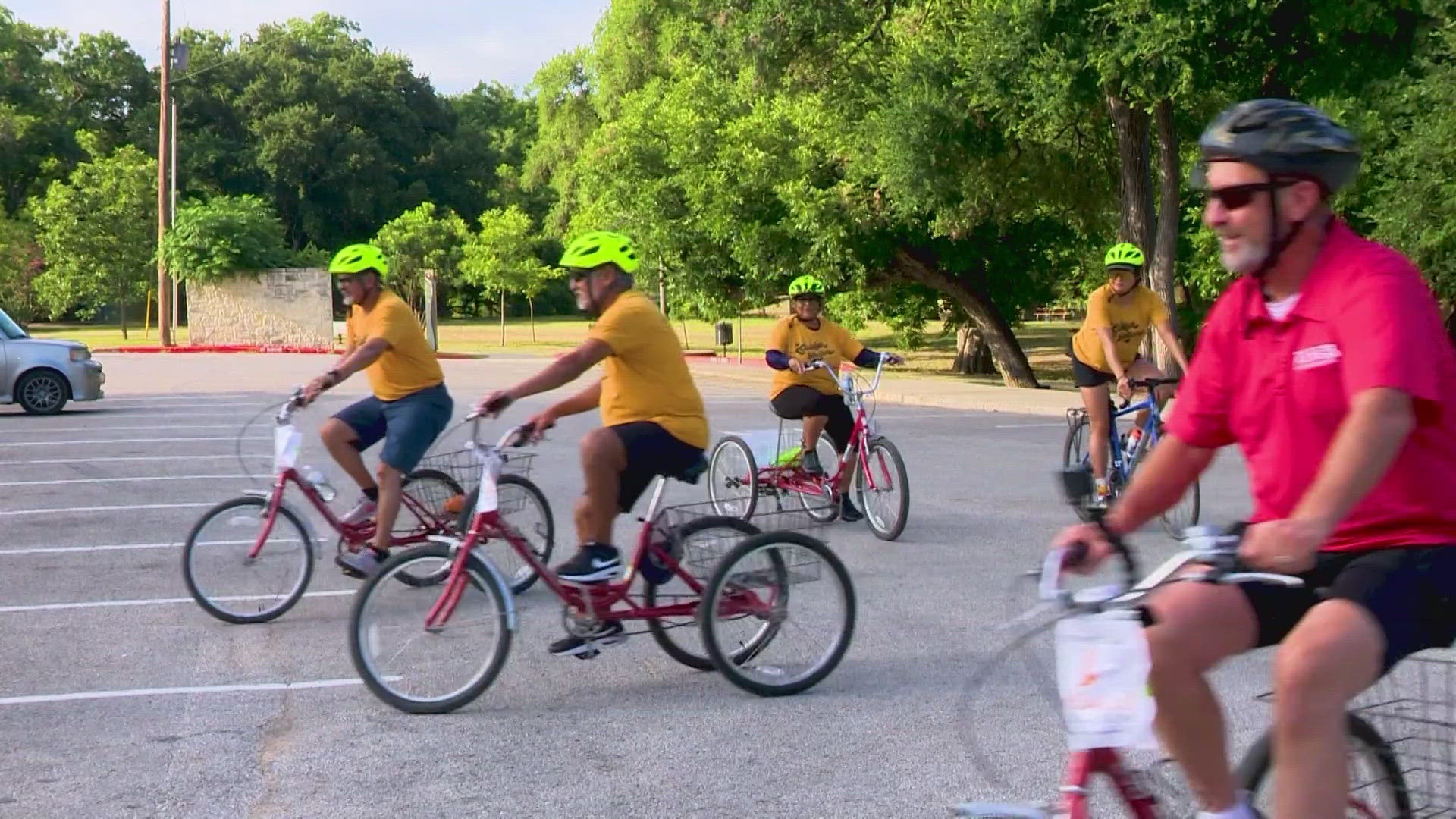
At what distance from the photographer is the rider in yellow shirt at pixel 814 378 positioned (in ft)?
36.3

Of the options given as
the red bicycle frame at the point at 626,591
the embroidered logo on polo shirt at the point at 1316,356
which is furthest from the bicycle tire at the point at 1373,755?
the red bicycle frame at the point at 626,591

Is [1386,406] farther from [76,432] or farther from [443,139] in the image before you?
[443,139]

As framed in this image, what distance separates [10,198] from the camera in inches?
2724

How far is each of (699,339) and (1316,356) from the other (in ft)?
163

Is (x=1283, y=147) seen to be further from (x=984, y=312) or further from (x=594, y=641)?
(x=984, y=312)

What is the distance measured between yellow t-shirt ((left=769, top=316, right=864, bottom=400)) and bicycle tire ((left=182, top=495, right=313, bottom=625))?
4008 millimetres

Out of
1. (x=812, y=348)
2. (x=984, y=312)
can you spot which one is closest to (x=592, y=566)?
(x=812, y=348)

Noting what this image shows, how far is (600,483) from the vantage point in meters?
6.61

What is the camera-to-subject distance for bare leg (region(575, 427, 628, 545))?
6602 millimetres

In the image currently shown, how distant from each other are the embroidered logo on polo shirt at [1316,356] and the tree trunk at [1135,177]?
22.2m

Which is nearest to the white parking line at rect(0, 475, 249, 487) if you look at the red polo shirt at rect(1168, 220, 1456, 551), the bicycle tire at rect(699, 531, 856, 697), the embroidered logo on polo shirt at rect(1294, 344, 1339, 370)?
the bicycle tire at rect(699, 531, 856, 697)

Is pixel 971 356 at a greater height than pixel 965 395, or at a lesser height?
greater

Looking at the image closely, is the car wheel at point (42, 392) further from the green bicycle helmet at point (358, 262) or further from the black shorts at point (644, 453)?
the black shorts at point (644, 453)

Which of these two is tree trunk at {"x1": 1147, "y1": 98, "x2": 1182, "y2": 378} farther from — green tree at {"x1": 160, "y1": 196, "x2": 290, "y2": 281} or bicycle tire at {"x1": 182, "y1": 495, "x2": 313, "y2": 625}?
green tree at {"x1": 160, "y1": 196, "x2": 290, "y2": 281}
